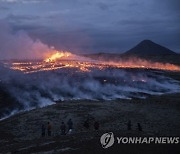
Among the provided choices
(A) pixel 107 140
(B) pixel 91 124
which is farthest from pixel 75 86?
(A) pixel 107 140

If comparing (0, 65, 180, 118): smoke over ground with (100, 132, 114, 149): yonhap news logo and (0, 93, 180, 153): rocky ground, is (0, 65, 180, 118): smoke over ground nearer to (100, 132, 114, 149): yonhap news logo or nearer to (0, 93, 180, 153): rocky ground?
(0, 93, 180, 153): rocky ground

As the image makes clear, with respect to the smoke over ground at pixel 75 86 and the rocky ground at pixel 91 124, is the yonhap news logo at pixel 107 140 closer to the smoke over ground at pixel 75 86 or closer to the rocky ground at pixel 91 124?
the rocky ground at pixel 91 124

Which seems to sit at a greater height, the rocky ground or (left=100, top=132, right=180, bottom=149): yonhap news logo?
(left=100, top=132, right=180, bottom=149): yonhap news logo

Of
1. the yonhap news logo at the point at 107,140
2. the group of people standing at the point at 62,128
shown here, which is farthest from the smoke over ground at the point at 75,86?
the yonhap news logo at the point at 107,140

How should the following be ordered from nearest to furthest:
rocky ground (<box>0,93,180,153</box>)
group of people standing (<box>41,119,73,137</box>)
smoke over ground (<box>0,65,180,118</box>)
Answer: rocky ground (<box>0,93,180,153</box>) → group of people standing (<box>41,119,73,137</box>) → smoke over ground (<box>0,65,180,118</box>)

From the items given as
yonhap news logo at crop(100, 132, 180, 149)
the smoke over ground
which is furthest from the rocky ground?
the smoke over ground

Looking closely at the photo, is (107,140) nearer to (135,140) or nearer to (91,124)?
(135,140)

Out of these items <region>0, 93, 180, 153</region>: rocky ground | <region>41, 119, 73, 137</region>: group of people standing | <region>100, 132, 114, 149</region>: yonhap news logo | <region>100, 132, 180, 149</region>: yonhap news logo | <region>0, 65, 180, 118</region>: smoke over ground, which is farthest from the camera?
<region>0, 65, 180, 118</region>: smoke over ground
